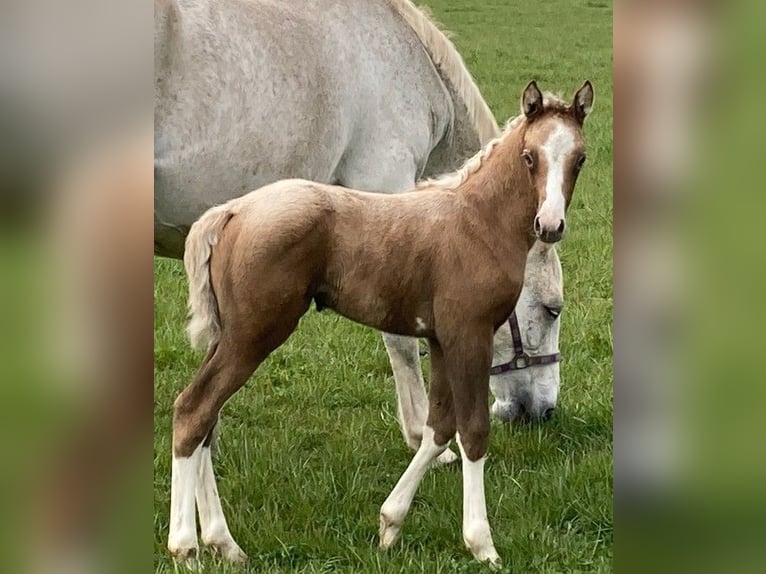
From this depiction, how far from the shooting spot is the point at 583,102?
2.31 meters

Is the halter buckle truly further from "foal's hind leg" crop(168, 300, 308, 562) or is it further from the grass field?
"foal's hind leg" crop(168, 300, 308, 562)

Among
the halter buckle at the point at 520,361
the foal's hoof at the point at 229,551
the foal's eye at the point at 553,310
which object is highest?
the foal's eye at the point at 553,310

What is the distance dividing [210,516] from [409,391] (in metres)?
Result: 1.22

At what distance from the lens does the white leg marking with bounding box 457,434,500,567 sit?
2648mm

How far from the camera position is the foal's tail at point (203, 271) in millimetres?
2488

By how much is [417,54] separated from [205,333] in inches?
63.4

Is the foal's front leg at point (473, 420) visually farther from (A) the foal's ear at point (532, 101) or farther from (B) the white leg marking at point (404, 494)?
(A) the foal's ear at point (532, 101)

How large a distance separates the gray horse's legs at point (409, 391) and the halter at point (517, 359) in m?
0.32

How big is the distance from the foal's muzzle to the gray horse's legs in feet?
4.68

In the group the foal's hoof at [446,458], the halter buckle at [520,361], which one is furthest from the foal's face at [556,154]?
the foal's hoof at [446,458]
